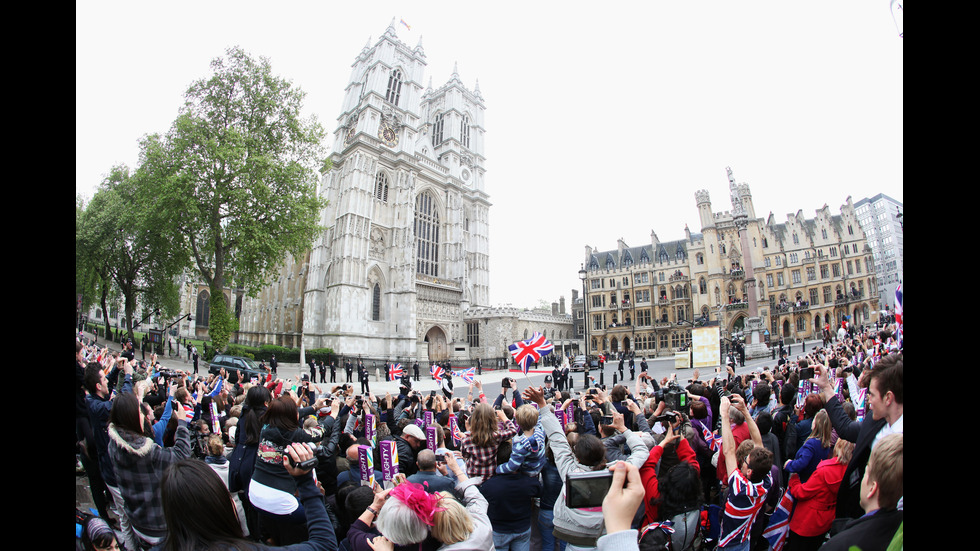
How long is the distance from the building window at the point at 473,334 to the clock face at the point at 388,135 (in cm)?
1805

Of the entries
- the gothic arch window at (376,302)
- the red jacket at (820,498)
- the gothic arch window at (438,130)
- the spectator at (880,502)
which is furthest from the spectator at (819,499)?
the gothic arch window at (438,130)

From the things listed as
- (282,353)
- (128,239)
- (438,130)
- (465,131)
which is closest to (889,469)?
(282,353)

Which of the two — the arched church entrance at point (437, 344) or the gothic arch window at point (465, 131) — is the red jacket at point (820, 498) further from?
the gothic arch window at point (465, 131)

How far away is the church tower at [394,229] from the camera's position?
1346 inches

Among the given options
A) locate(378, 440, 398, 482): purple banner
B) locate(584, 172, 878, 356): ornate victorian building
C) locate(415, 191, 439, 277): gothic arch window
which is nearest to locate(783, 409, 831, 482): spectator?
locate(378, 440, 398, 482): purple banner

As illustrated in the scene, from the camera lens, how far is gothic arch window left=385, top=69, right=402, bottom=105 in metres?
41.5

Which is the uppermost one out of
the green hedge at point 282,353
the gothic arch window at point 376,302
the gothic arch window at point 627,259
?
the gothic arch window at point 627,259

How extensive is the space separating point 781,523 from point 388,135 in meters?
40.3

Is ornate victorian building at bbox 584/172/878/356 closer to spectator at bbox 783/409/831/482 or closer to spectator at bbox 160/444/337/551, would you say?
spectator at bbox 783/409/831/482

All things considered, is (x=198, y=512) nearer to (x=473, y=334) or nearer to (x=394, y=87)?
(x=473, y=334)

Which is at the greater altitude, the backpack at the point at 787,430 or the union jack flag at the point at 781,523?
the backpack at the point at 787,430

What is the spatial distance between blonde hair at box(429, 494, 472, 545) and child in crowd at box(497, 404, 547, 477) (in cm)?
106

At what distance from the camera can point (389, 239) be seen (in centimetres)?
3766

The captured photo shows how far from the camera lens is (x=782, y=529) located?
3.14m
